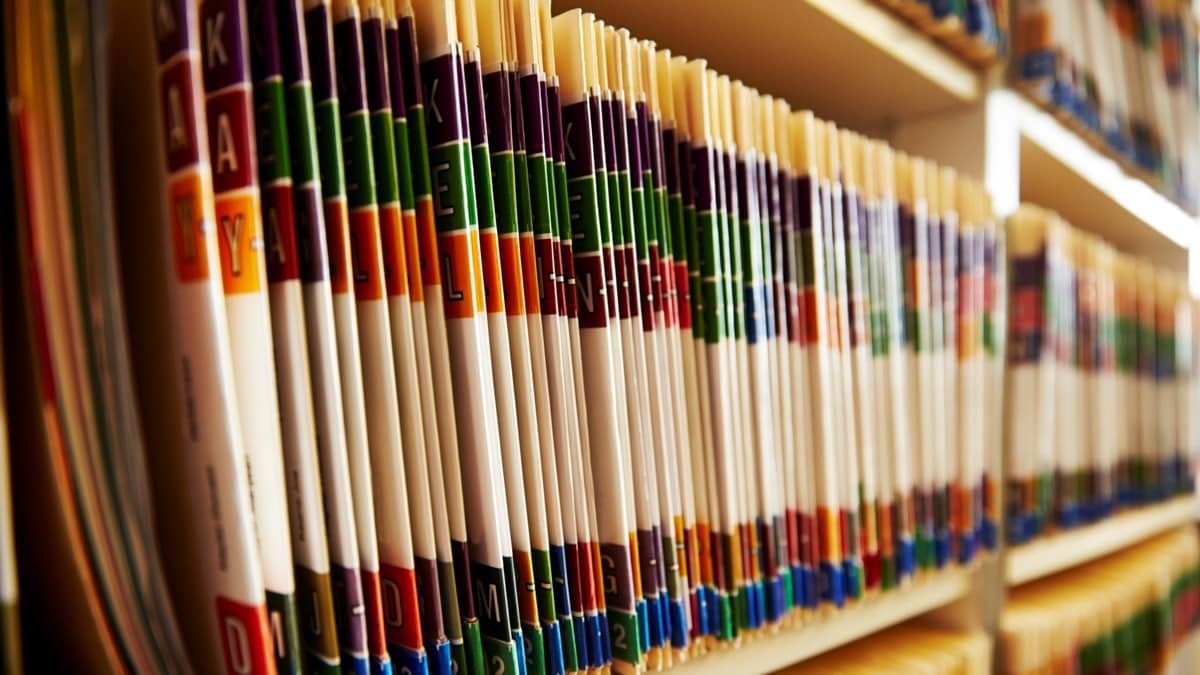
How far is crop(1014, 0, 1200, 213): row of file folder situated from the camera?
1.11 metres

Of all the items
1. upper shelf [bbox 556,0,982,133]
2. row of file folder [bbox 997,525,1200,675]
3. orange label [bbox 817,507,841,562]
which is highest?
upper shelf [bbox 556,0,982,133]

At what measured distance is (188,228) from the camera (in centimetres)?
39

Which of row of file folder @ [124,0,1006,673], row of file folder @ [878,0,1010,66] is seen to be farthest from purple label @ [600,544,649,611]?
row of file folder @ [878,0,1010,66]

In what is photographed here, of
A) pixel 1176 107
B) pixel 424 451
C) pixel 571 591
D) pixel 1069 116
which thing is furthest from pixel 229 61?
pixel 1176 107

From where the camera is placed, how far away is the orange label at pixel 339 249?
437 millimetres

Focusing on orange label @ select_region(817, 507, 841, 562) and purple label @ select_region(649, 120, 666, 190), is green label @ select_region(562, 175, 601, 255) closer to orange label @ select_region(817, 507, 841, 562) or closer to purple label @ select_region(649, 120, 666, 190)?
purple label @ select_region(649, 120, 666, 190)

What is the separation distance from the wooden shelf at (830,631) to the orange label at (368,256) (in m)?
0.40

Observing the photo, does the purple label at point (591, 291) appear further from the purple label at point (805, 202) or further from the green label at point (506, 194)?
the purple label at point (805, 202)

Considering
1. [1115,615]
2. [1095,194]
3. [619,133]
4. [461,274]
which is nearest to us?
[461,274]

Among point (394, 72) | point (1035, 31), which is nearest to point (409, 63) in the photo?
point (394, 72)

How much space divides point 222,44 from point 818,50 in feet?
2.20

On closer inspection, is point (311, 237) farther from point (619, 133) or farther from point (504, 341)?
point (619, 133)

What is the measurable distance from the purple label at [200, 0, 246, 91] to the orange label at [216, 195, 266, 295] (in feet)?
0.20

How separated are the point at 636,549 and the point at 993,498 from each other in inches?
24.9
